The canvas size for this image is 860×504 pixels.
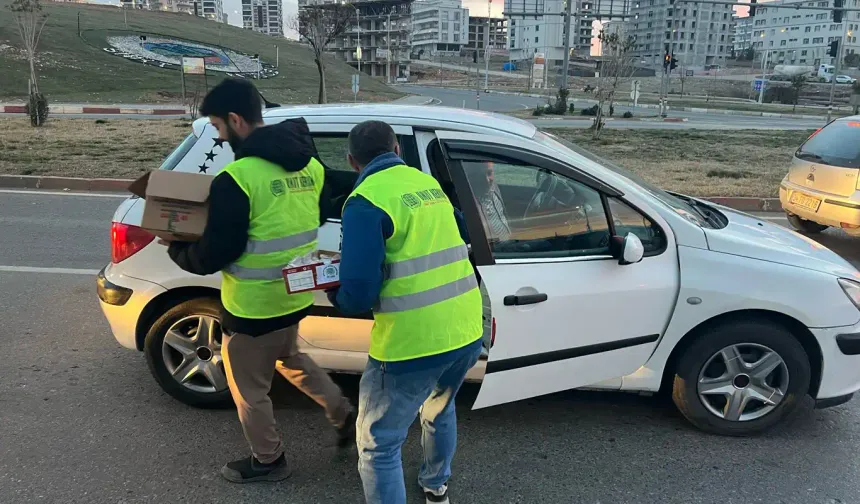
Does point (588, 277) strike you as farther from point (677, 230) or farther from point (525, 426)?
point (525, 426)

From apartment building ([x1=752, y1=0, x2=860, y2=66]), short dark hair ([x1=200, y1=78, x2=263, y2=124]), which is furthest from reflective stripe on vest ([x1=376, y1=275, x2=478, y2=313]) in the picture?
apartment building ([x1=752, y1=0, x2=860, y2=66])

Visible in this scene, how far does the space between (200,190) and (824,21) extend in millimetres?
140043

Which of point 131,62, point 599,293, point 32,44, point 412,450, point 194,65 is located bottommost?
point 412,450

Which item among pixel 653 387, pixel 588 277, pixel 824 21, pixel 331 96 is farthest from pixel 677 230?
pixel 824 21

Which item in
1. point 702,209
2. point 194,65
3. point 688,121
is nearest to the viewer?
point 702,209

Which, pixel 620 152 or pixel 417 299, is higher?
pixel 417 299

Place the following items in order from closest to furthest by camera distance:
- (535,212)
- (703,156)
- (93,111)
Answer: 1. (535,212)
2. (703,156)
3. (93,111)

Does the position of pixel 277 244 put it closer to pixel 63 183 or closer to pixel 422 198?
pixel 422 198

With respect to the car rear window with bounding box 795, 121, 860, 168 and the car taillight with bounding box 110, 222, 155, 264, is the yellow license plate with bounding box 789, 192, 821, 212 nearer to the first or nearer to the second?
the car rear window with bounding box 795, 121, 860, 168

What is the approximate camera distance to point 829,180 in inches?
283

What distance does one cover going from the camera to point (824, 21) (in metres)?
116

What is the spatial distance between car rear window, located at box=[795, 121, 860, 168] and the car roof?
5.22m

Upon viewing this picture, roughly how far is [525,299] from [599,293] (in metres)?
0.40

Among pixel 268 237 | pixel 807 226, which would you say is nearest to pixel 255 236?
pixel 268 237
